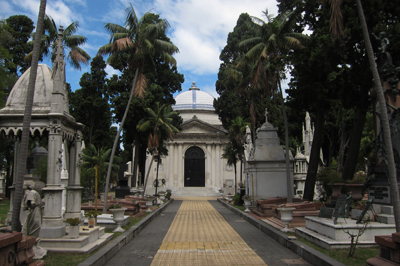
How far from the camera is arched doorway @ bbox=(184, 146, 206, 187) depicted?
4734 cm

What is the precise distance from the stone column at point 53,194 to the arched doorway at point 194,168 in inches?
1545

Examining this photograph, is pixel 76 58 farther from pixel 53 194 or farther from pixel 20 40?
pixel 20 40

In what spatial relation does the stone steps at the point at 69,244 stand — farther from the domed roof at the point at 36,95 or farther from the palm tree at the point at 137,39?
the palm tree at the point at 137,39

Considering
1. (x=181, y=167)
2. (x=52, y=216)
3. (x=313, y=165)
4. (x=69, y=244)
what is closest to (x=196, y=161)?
(x=181, y=167)

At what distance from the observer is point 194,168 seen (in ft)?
157

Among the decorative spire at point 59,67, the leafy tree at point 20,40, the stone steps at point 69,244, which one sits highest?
the leafy tree at point 20,40

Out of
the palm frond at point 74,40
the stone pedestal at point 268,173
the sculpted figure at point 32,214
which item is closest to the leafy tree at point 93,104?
the palm frond at point 74,40

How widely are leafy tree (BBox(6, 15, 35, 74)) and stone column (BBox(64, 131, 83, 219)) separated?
A: 64.5 ft

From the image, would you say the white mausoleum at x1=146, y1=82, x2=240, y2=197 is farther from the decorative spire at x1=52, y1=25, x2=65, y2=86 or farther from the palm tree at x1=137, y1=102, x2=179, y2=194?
the decorative spire at x1=52, y1=25, x2=65, y2=86

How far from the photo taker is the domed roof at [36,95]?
894 centimetres

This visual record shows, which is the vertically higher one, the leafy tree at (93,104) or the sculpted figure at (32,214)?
the leafy tree at (93,104)

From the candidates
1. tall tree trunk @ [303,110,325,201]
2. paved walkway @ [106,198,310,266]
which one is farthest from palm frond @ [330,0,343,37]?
tall tree trunk @ [303,110,325,201]

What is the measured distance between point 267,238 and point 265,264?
3.67 m

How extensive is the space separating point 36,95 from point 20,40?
73.2 feet
